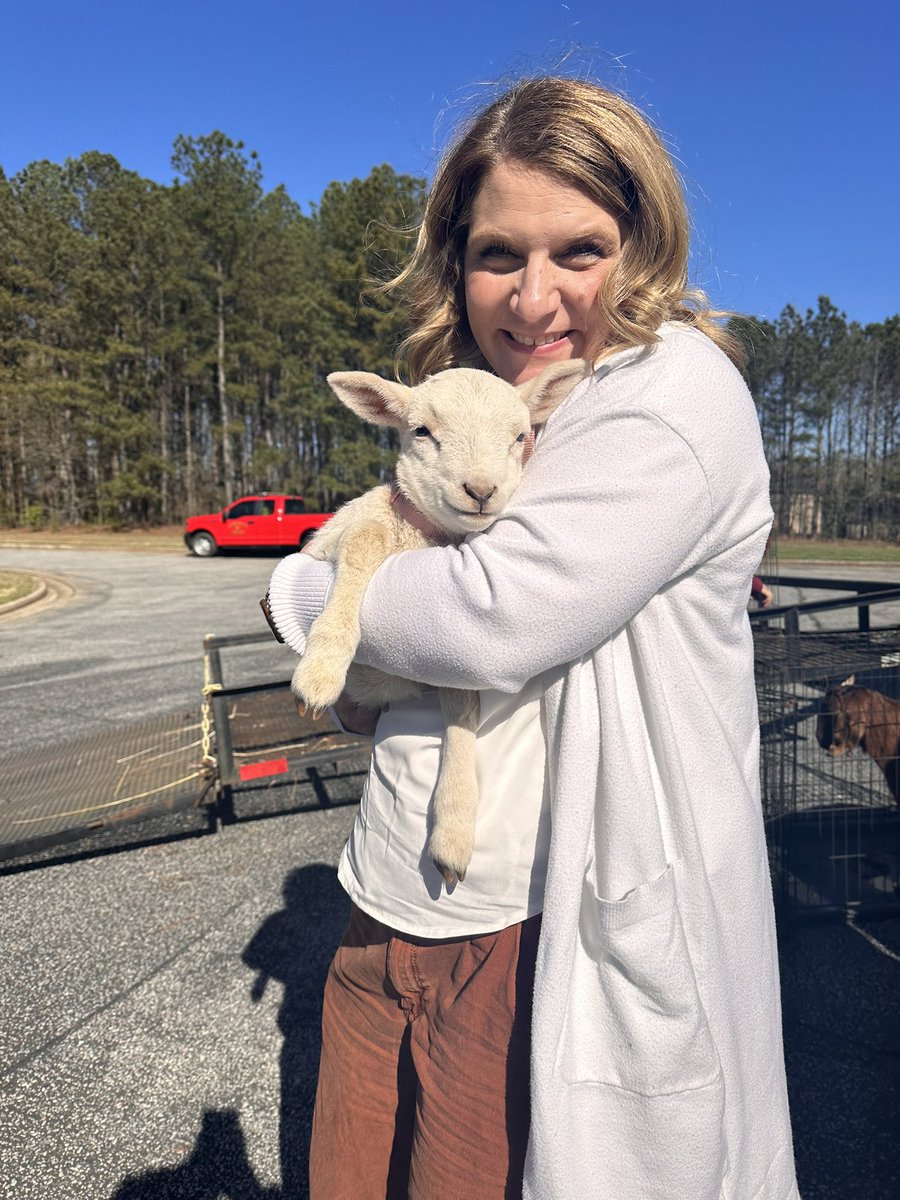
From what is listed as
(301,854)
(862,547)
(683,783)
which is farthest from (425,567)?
(862,547)

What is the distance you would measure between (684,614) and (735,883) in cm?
46

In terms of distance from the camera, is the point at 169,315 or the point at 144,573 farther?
the point at 169,315

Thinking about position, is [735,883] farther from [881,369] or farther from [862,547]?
[881,369]

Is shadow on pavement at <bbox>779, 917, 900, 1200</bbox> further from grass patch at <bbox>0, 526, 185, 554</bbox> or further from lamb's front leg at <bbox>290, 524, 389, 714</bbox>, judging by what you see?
grass patch at <bbox>0, 526, 185, 554</bbox>

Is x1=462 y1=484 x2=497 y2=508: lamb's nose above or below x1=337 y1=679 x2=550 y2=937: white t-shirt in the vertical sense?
above

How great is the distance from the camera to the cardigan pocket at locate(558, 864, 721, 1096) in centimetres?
112

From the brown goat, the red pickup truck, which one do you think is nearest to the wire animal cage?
the brown goat

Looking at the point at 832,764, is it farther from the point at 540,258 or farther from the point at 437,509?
the point at 540,258

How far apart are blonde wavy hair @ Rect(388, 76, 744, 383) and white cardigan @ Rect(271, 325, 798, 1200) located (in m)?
0.21

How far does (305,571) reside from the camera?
64.1 inches

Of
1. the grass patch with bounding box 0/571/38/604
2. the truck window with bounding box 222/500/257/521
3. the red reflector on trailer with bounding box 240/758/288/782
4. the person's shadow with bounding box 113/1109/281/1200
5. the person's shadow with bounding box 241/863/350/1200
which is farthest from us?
the truck window with bounding box 222/500/257/521

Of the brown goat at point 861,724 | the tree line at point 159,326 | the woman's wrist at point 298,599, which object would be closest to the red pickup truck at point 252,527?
the tree line at point 159,326

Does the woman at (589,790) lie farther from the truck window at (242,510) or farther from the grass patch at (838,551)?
the truck window at (242,510)

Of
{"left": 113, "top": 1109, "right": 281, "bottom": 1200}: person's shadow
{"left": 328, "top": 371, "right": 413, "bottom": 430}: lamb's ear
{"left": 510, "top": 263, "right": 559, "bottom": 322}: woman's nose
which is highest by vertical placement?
{"left": 510, "top": 263, "right": 559, "bottom": 322}: woman's nose
